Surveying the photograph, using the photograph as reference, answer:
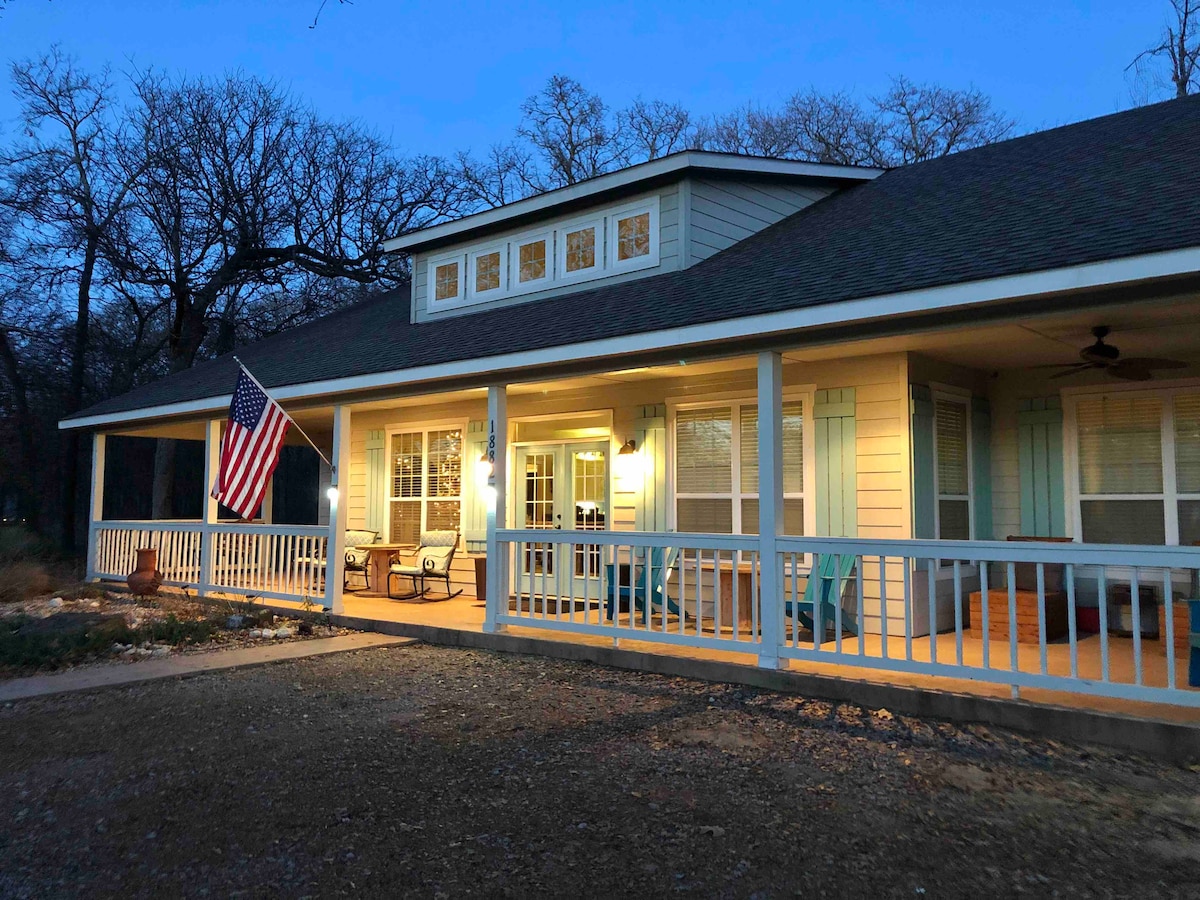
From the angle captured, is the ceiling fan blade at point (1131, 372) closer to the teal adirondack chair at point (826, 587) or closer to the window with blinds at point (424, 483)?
the teal adirondack chair at point (826, 587)

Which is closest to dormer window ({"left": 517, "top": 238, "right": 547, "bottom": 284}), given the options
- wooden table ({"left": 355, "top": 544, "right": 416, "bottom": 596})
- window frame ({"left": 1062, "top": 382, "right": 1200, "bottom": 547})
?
wooden table ({"left": 355, "top": 544, "right": 416, "bottom": 596})

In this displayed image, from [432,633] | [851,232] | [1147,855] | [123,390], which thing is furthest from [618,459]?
[123,390]

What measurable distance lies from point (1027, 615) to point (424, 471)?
7374 mm

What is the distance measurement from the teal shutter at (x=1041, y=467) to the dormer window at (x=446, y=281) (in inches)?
265

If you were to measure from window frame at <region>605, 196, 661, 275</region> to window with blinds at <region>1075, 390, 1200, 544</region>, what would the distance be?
4.22 meters

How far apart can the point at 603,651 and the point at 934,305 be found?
3589 millimetres

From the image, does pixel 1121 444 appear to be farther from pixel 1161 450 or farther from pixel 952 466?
pixel 952 466

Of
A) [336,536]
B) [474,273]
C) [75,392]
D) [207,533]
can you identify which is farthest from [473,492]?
[75,392]

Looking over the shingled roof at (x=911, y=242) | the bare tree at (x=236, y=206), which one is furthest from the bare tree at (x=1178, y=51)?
the bare tree at (x=236, y=206)

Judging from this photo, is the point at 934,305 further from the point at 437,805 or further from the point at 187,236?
the point at 187,236

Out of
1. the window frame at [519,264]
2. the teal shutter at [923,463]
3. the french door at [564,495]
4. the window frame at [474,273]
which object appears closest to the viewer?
the teal shutter at [923,463]

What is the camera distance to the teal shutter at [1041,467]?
7.65 m

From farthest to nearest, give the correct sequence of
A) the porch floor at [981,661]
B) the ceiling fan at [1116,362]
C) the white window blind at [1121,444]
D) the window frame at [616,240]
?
the window frame at [616,240]
the white window blind at [1121,444]
the ceiling fan at [1116,362]
the porch floor at [981,661]

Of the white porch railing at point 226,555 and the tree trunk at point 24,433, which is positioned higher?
the tree trunk at point 24,433
